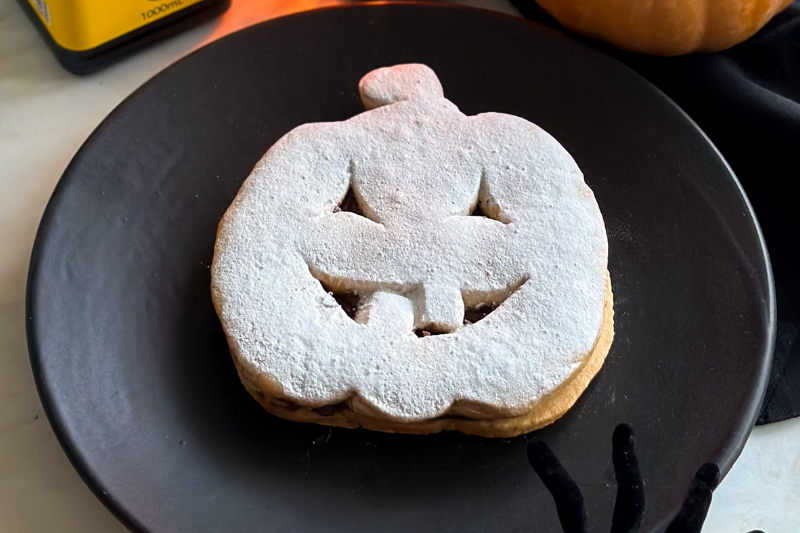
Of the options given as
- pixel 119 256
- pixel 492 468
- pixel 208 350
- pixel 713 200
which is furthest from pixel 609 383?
pixel 119 256

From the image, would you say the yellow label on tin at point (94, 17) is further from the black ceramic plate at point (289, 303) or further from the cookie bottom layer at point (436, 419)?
the cookie bottom layer at point (436, 419)

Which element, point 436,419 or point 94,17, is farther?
point 94,17

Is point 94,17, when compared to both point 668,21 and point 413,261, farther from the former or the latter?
point 668,21

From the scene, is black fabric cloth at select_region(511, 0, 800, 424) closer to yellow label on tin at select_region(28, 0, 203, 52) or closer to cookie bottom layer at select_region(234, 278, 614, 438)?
cookie bottom layer at select_region(234, 278, 614, 438)

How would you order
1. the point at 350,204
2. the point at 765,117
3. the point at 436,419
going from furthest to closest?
the point at 765,117, the point at 350,204, the point at 436,419

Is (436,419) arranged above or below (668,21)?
below

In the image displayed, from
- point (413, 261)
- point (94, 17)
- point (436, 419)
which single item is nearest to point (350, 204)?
point (413, 261)

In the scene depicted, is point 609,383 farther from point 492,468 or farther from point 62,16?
point 62,16
